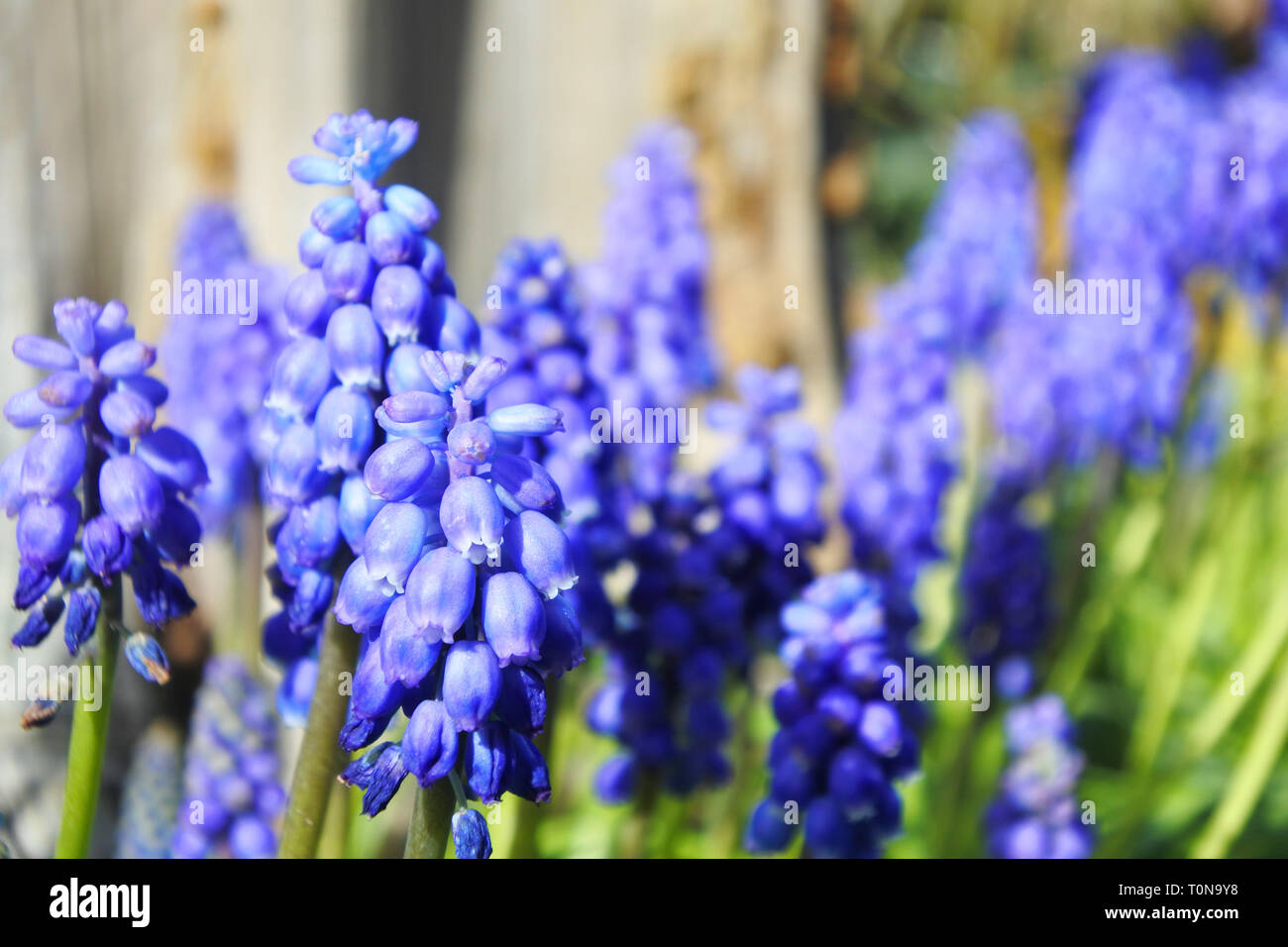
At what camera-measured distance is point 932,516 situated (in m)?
3.73

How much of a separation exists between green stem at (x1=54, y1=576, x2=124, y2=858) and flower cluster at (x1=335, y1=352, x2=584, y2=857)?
499mm

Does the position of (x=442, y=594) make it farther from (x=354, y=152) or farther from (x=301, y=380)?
(x=354, y=152)

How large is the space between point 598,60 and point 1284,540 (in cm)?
383

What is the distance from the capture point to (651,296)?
3.62 metres

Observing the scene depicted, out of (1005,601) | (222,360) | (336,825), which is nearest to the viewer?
(336,825)

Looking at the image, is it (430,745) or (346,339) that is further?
(346,339)

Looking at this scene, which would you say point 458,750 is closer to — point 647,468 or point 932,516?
point 647,468

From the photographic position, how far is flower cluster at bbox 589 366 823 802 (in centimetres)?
273

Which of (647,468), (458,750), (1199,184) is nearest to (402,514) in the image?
(458,750)

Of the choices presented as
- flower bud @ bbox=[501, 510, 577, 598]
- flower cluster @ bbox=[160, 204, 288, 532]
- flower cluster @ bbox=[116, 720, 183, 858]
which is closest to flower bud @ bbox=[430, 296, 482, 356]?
flower bud @ bbox=[501, 510, 577, 598]

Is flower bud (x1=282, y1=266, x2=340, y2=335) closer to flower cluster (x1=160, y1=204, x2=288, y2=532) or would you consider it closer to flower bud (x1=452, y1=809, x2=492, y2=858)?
flower bud (x1=452, y1=809, x2=492, y2=858)

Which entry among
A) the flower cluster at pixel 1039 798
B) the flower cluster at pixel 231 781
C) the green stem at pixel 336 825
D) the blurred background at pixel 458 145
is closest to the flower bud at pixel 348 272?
the green stem at pixel 336 825

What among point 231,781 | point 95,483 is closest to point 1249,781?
point 231,781

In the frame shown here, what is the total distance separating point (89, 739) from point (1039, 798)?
96.8 inches
